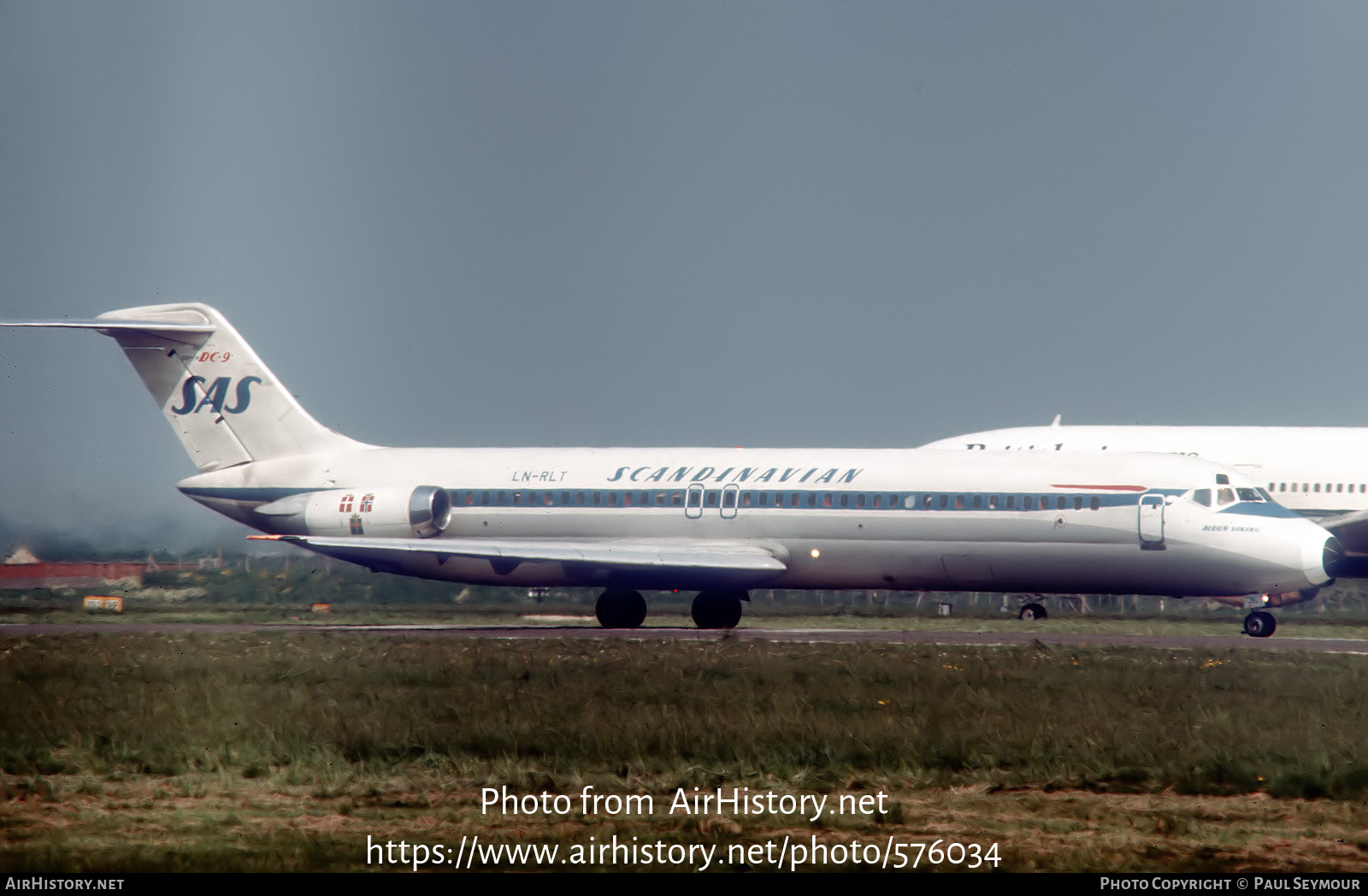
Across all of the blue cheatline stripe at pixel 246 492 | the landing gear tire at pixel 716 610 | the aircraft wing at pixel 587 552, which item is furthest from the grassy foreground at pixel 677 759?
the blue cheatline stripe at pixel 246 492

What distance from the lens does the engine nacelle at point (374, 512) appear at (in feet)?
116

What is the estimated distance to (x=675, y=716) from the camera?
16250mm

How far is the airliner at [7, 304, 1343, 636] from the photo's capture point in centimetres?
3194

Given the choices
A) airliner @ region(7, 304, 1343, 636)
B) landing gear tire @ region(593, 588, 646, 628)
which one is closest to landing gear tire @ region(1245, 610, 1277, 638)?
airliner @ region(7, 304, 1343, 636)

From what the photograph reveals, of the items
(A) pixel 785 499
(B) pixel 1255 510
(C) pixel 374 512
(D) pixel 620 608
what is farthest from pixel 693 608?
(B) pixel 1255 510

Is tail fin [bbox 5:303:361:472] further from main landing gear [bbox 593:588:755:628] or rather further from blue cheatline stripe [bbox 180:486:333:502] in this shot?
main landing gear [bbox 593:588:755:628]

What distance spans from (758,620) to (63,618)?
16513mm

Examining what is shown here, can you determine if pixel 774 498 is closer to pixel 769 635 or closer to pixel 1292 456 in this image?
pixel 769 635

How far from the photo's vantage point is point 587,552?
108ft

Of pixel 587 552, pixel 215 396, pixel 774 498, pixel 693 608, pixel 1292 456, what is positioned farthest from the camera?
pixel 1292 456

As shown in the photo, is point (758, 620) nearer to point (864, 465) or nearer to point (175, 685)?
point (864, 465)

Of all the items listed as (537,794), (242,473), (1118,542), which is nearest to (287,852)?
(537,794)

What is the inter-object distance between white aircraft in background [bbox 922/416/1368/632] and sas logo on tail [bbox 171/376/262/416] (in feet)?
66.3

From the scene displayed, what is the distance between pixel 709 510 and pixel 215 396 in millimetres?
12859
